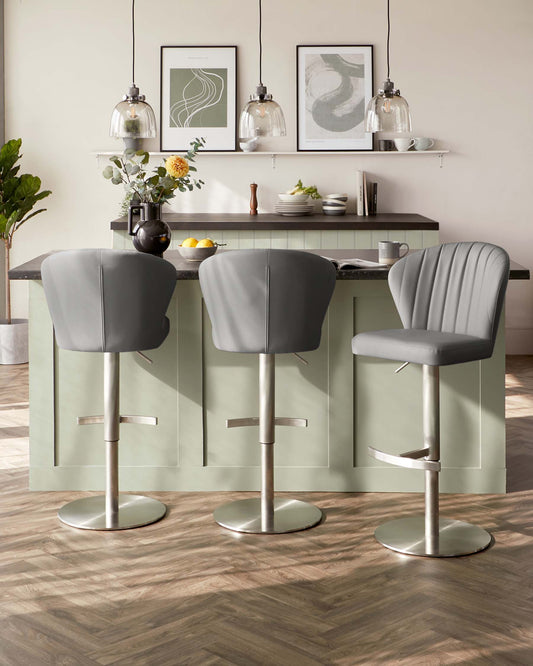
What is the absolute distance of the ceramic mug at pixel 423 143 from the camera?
264 inches

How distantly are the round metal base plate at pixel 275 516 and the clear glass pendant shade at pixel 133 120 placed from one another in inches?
67.9

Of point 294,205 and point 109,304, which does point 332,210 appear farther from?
point 109,304

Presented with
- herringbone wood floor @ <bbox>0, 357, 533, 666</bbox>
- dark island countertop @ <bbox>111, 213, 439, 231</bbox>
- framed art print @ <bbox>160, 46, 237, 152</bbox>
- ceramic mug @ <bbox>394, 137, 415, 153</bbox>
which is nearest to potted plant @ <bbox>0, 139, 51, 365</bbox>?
dark island countertop @ <bbox>111, 213, 439, 231</bbox>

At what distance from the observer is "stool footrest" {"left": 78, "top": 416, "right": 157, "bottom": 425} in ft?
11.1

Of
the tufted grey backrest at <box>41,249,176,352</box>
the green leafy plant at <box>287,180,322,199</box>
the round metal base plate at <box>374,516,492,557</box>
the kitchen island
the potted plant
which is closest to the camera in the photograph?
the round metal base plate at <box>374,516,492,557</box>

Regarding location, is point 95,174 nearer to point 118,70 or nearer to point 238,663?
point 118,70

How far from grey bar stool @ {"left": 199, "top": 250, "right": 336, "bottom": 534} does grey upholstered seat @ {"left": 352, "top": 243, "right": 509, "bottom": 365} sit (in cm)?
22

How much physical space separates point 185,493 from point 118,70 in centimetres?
419

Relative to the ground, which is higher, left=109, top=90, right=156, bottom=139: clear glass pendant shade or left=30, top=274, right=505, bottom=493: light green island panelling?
left=109, top=90, right=156, bottom=139: clear glass pendant shade

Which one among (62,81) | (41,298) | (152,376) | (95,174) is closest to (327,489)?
(152,376)

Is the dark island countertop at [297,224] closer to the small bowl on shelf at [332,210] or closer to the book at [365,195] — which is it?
the small bowl on shelf at [332,210]

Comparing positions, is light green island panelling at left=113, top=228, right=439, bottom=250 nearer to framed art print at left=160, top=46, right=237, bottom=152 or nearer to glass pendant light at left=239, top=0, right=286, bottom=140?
framed art print at left=160, top=46, right=237, bottom=152

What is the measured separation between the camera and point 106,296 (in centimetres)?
318

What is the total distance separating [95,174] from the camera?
22.8 ft
